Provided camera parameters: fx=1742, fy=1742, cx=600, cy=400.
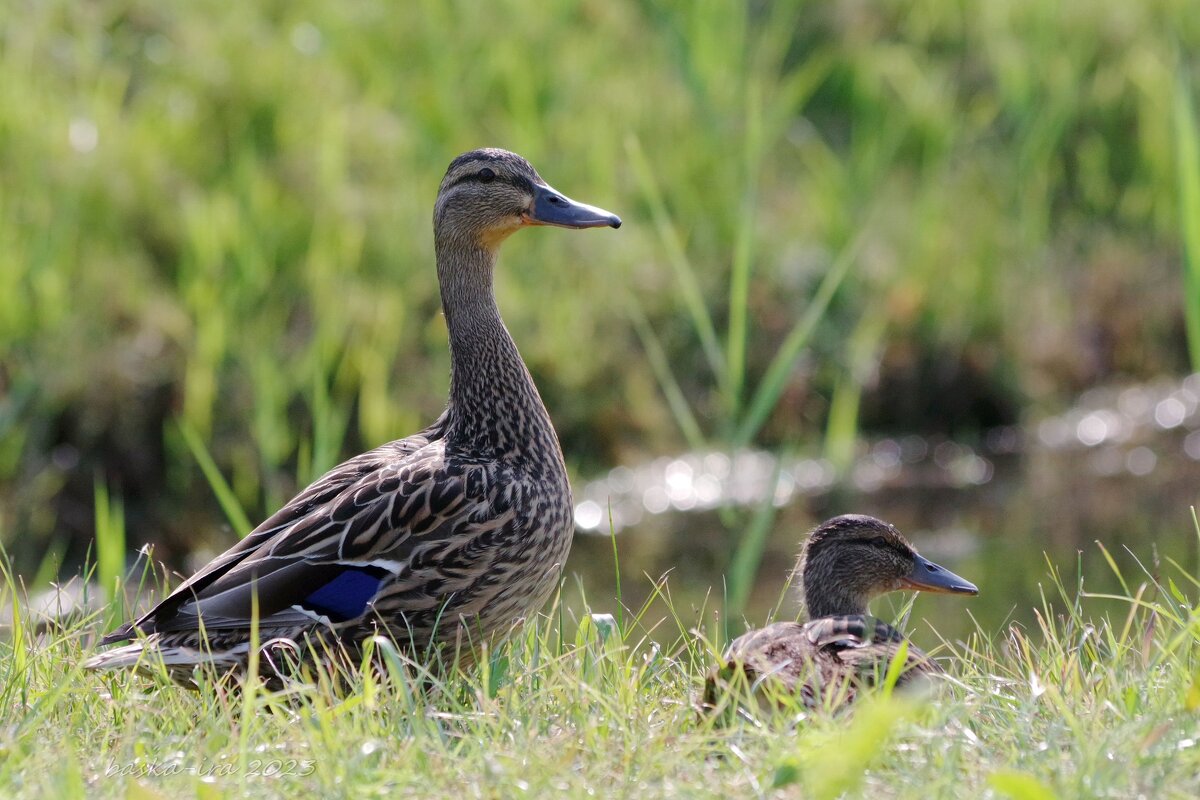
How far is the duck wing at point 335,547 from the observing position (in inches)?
177

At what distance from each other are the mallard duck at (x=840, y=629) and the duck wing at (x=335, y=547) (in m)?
0.91

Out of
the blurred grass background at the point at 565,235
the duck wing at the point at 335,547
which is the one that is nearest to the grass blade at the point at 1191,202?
Answer: the blurred grass background at the point at 565,235

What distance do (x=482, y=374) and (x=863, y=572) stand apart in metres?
1.27

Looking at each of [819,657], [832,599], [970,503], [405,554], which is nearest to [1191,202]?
[832,599]

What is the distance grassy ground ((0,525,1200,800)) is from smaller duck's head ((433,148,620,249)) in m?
1.64

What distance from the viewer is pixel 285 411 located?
802 centimetres

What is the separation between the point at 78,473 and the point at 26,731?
4269 millimetres

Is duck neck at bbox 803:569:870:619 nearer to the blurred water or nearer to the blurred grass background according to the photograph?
the blurred water

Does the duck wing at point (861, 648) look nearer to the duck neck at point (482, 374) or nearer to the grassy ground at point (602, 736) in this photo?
the grassy ground at point (602, 736)

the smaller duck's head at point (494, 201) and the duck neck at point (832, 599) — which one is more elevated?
the smaller duck's head at point (494, 201)

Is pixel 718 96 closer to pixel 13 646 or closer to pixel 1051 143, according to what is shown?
pixel 1051 143

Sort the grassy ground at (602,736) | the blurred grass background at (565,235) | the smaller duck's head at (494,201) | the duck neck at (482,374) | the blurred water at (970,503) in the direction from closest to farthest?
the grassy ground at (602,736) → the duck neck at (482,374) → the smaller duck's head at (494,201) → the blurred water at (970,503) → the blurred grass background at (565,235)

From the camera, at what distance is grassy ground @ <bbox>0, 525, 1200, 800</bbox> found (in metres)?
3.21

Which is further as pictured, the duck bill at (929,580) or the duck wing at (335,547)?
the duck bill at (929,580)
